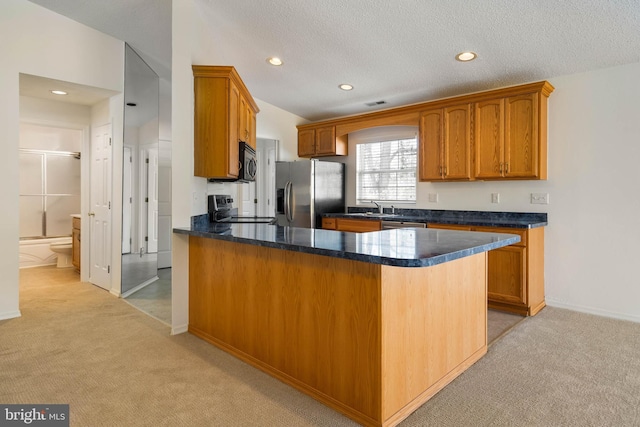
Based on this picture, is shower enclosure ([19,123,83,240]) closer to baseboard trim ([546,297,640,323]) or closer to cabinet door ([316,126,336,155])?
cabinet door ([316,126,336,155])

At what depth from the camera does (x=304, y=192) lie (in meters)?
5.23

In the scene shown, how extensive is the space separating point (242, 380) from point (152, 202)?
4.43m

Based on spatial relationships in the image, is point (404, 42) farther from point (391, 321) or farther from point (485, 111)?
point (391, 321)

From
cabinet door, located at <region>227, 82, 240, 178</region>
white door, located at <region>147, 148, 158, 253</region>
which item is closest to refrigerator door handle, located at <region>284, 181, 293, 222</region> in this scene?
cabinet door, located at <region>227, 82, 240, 178</region>

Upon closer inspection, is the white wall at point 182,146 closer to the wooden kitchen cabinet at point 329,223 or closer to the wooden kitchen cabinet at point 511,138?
the wooden kitchen cabinet at point 329,223

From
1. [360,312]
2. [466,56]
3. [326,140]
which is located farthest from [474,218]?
[360,312]

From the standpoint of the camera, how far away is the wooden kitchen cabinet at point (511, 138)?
3.64 m

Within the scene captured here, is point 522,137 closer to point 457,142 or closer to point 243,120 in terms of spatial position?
point 457,142

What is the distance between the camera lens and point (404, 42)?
3287 millimetres

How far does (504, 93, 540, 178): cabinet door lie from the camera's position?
364 centimetres

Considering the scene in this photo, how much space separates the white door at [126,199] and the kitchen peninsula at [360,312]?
2.24m

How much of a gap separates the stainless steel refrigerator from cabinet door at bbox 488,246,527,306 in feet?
7.97

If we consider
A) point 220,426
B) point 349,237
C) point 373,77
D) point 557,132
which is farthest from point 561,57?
point 220,426

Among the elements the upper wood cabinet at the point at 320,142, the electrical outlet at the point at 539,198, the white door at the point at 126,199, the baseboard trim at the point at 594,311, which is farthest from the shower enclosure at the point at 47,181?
the baseboard trim at the point at 594,311
